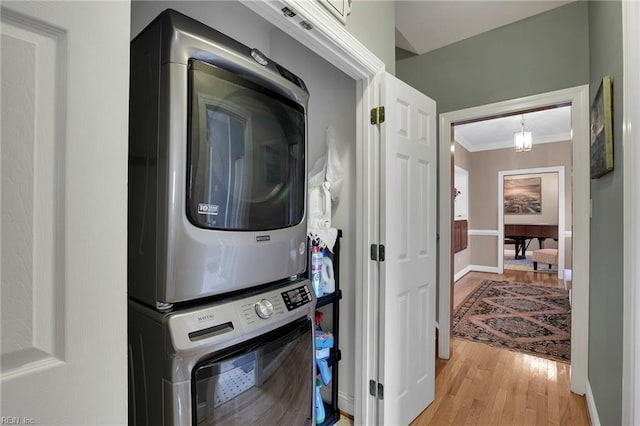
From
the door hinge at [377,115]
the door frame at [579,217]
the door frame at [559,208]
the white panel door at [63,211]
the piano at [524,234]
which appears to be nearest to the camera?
the white panel door at [63,211]

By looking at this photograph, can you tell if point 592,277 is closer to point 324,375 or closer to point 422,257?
point 422,257

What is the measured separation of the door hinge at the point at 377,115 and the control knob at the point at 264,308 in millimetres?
1107

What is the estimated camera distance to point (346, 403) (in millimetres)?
1844

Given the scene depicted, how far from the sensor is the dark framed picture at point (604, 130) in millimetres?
1379

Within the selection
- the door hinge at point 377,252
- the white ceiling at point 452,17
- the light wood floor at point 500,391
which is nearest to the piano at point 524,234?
the light wood floor at point 500,391

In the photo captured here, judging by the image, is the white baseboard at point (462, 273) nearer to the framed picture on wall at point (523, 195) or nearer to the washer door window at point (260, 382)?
the framed picture on wall at point (523, 195)

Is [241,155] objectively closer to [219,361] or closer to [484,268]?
[219,361]

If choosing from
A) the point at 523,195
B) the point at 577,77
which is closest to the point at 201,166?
the point at 577,77

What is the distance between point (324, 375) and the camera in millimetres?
1608

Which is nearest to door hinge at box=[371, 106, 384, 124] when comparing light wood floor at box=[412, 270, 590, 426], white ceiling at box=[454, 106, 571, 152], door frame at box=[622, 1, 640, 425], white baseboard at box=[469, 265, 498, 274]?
door frame at box=[622, 1, 640, 425]

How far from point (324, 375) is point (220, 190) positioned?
1.26 metres

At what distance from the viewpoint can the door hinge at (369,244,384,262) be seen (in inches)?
61.6

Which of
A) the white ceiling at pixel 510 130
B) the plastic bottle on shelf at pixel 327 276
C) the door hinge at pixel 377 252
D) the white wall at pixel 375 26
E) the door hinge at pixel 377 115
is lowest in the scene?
the plastic bottle on shelf at pixel 327 276

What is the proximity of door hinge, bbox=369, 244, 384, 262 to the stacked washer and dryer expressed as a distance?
2.14ft
